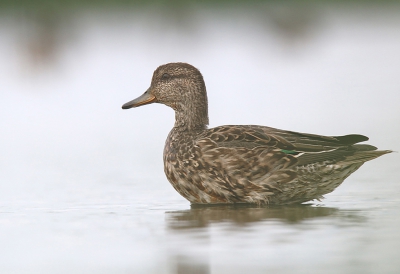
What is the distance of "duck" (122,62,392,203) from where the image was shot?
7105 millimetres

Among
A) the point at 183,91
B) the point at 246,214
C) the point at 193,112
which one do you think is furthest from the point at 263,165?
the point at 183,91

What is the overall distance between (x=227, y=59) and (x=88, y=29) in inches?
127

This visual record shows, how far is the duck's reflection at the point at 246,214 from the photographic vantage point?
241 inches

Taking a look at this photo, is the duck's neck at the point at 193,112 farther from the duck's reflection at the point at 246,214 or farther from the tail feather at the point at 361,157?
the tail feather at the point at 361,157

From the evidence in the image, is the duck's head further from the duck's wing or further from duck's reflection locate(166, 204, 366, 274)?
duck's reflection locate(166, 204, 366, 274)

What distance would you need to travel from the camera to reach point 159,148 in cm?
1030

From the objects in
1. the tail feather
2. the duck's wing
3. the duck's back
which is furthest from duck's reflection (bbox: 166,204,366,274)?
the tail feather

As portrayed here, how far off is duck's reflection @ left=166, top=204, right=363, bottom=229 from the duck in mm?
163

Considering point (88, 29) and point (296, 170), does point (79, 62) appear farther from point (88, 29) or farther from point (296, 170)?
point (296, 170)

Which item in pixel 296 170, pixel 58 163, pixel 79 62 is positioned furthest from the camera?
pixel 79 62

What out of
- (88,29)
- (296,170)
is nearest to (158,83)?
(296,170)

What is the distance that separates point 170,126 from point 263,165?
470cm

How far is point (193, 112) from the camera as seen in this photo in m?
8.22

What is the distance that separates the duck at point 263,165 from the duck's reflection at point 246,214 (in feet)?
Answer: 0.53
